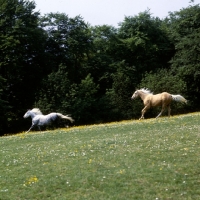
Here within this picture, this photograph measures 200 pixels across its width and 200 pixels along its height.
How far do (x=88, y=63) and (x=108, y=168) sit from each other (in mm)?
54859

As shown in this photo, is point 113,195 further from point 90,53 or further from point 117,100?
point 90,53

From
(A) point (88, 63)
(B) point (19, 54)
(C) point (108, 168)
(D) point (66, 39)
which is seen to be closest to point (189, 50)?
(A) point (88, 63)

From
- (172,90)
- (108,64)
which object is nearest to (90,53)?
(108,64)

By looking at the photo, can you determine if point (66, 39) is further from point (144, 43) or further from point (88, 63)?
point (144, 43)

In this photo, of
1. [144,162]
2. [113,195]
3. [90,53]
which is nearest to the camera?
[113,195]

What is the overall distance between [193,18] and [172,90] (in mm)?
16915

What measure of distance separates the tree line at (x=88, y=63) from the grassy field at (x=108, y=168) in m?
31.3

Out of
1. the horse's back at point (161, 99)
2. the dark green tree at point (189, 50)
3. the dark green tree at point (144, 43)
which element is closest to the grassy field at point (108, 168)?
the horse's back at point (161, 99)

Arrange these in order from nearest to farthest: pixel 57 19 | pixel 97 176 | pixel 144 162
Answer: pixel 97 176
pixel 144 162
pixel 57 19

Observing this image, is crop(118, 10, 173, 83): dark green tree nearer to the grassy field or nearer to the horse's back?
the horse's back

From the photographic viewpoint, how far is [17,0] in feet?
197

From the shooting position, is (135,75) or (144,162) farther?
(135,75)

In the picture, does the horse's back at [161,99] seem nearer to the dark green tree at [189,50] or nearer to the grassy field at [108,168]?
the grassy field at [108,168]

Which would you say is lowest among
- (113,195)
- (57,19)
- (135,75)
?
(113,195)
